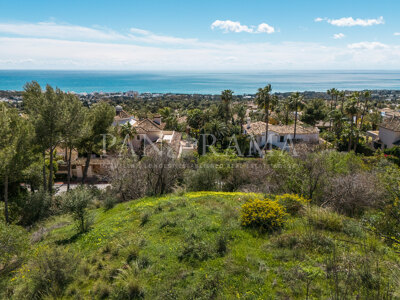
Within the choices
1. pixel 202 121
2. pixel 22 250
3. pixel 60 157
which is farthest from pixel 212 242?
pixel 202 121

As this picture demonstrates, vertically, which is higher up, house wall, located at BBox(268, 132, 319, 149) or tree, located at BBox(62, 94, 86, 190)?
tree, located at BBox(62, 94, 86, 190)

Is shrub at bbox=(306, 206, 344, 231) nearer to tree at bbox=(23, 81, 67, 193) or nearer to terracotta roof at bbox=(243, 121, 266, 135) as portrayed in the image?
tree at bbox=(23, 81, 67, 193)

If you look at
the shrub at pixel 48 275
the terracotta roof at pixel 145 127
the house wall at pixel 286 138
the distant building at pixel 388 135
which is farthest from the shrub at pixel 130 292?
the distant building at pixel 388 135

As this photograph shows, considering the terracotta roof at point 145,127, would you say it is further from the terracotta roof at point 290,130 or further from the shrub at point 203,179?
the shrub at point 203,179

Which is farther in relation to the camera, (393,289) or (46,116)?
(46,116)

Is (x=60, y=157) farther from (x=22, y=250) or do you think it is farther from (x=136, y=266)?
(x=136, y=266)

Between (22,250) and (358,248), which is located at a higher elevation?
(358,248)

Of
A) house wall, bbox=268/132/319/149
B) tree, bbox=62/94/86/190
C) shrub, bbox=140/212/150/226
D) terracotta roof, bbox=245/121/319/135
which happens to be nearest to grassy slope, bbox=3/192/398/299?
shrub, bbox=140/212/150/226
